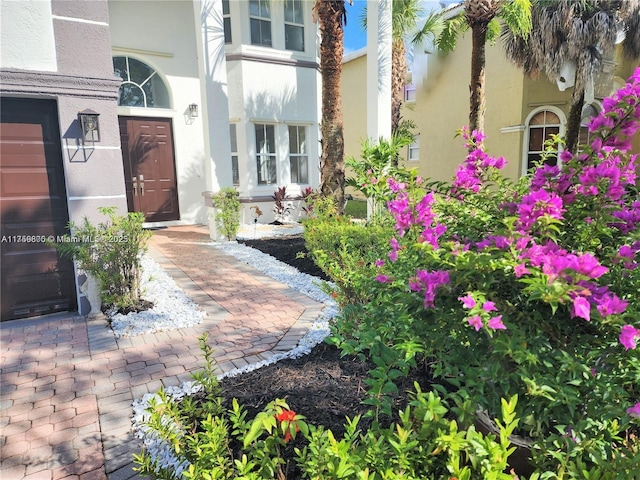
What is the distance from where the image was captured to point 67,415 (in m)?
2.70

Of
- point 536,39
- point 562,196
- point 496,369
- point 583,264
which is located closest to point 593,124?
point 562,196

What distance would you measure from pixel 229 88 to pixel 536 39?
8813mm

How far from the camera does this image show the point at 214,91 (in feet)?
27.4

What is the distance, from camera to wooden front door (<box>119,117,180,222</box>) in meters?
9.45

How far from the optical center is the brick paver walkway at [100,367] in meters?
2.34

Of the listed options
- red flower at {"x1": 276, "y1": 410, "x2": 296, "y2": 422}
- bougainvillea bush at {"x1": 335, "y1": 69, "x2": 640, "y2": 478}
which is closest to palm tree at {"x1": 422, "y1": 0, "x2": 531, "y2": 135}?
bougainvillea bush at {"x1": 335, "y1": 69, "x2": 640, "y2": 478}

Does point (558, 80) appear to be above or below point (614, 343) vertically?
above

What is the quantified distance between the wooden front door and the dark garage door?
5301 mm

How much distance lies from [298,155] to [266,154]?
97cm

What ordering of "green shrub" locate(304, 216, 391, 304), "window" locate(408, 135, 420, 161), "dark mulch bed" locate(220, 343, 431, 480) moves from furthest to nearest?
"window" locate(408, 135, 420, 161)
"green shrub" locate(304, 216, 391, 304)
"dark mulch bed" locate(220, 343, 431, 480)

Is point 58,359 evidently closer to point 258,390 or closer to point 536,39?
point 258,390

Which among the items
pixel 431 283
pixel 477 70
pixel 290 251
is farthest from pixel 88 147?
pixel 477 70

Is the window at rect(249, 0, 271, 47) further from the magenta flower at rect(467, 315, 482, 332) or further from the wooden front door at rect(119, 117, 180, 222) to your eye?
the magenta flower at rect(467, 315, 482, 332)

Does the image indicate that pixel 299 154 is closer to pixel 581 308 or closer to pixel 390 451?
pixel 390 451
